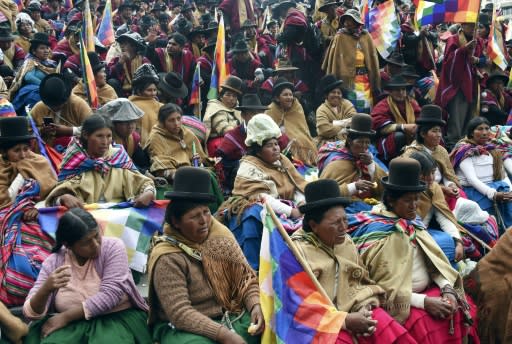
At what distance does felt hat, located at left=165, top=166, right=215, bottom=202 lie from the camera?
14.6 feet

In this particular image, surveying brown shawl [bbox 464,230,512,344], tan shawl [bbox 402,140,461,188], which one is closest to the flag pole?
brown shawl [bbox 464,230,512,344]

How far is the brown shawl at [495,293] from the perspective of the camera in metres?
5.32

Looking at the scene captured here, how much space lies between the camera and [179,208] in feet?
14.8

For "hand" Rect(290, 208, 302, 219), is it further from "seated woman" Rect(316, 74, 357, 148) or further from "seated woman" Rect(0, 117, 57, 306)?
"seated woman" Rect(316, 74, 357, 148)

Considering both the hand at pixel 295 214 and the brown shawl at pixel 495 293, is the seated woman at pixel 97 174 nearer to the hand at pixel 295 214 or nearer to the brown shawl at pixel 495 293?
the hand at pixel 295 214

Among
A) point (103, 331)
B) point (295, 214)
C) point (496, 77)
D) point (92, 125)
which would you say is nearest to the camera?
point (103, 331)

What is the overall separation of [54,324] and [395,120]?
581cm

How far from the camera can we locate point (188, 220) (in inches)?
177

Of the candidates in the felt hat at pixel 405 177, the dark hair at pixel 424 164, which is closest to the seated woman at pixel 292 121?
the dark hair at pixel 424 164

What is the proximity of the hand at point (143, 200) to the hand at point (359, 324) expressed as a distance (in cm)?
223

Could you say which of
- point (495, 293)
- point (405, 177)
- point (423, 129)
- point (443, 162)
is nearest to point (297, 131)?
point (423, 129)

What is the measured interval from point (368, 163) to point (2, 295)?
3.51m

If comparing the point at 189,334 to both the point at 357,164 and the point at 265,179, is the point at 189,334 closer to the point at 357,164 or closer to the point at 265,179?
the point at 265,179

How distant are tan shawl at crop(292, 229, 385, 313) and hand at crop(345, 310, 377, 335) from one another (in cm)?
20
